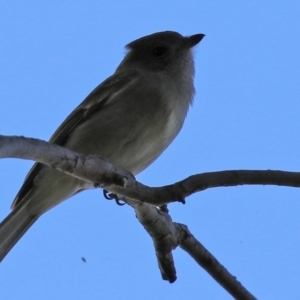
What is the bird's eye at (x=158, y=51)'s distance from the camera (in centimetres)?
671

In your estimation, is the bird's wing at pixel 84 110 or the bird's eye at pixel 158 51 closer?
the bird's wing at pixel 84 110

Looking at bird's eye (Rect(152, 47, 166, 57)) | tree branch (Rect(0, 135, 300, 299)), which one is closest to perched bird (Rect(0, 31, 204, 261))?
bird's eye (Rect(152, 47, 166, 57))

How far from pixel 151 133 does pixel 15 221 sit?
138cm

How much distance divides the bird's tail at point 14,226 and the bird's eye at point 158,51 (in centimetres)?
218

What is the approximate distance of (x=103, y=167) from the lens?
384cm

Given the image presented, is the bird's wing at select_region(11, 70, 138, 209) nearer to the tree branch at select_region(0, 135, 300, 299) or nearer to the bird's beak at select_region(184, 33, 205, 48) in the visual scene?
the bird's beak at select_region(184, 33, 205, 48)

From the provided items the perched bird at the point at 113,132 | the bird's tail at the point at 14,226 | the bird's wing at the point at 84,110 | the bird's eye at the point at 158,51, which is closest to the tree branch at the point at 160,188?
the perched bird at the point at 113,132

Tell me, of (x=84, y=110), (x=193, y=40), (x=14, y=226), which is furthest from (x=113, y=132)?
(x=193, y=40)

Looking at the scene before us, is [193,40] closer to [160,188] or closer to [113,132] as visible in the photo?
[113,132]

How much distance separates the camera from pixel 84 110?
6.03 m

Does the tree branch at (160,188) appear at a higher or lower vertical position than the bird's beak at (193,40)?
lower

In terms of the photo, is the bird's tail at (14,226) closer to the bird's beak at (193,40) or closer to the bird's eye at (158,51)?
the bird's eye at (158,51)

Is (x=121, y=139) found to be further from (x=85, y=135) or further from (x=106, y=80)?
(x=106, y=80)

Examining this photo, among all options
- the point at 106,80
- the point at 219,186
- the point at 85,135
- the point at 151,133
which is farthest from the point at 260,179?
the point at 106,80
